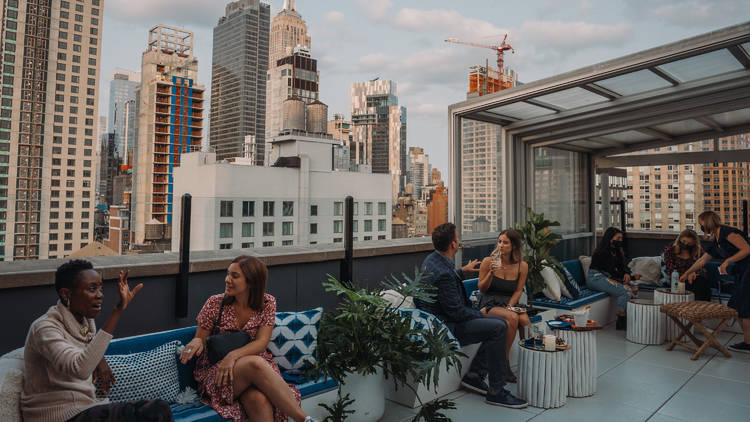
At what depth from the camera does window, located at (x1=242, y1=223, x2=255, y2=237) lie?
17.4 feet

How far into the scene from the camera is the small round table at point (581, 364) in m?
3.44

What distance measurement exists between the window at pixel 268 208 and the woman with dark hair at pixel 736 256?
206 inches

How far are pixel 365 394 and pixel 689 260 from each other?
4991 mm

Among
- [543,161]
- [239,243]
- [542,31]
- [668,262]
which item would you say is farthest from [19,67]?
[542,31]

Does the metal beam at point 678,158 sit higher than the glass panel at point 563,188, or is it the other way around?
the metal beam at point 678,158

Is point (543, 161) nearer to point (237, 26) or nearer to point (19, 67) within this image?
point (19, 67)

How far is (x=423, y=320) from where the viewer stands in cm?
328

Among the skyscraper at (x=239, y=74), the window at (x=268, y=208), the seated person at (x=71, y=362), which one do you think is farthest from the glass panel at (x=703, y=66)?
the skyscraper at (x=239, y=74)

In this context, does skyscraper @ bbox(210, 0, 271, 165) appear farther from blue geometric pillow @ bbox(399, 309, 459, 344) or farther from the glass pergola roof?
blue geometric pillow @ bbox(399, 309, 459, 344)

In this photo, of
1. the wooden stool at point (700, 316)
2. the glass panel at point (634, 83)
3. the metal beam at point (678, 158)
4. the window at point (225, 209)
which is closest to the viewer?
the wooden stool at point (700, 316)

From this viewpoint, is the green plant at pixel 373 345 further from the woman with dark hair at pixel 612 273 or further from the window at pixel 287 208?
the woman with dark hair at pixel 612 273

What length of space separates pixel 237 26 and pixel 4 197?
439 ft

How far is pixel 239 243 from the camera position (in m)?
4.73

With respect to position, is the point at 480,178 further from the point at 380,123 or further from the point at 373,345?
the point at 380,123
